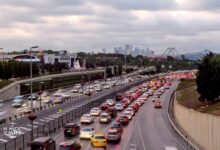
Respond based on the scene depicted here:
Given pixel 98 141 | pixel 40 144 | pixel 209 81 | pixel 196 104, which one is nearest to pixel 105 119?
pixel 209 81

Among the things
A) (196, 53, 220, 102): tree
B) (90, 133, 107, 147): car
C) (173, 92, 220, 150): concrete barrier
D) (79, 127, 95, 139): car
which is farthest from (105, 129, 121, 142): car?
(196, 53, 220, 102): tree

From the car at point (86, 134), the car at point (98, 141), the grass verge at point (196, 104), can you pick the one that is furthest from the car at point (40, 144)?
the grass verge at point (196, 104)

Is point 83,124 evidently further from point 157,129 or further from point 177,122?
point 177,122

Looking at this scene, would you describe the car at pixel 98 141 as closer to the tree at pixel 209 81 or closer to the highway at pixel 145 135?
the highway at pixel 145 135

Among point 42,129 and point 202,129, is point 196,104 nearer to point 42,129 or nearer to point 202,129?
point 202,129

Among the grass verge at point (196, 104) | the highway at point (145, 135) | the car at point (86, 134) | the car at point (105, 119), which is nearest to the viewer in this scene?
the highway at point (145, 135)

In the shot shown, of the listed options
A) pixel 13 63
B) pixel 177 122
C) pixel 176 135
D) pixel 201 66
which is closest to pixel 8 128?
pixel 176 135
